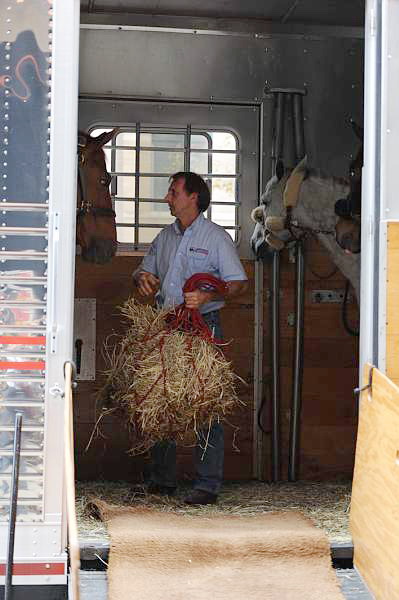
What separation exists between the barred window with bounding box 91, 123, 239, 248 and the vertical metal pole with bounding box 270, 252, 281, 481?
0.38m

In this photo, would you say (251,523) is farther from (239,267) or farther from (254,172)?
(254,172)

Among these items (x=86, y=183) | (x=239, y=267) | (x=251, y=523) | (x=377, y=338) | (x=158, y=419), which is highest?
(x=86, y=183)

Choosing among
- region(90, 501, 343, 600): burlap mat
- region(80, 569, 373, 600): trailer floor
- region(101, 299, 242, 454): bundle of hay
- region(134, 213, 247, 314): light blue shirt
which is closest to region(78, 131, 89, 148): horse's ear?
region(134, 213, 247, 314): light blue shirt

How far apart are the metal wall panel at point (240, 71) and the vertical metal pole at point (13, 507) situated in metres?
3.32

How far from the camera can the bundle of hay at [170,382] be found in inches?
209

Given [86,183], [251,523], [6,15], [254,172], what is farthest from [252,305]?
[6,15]

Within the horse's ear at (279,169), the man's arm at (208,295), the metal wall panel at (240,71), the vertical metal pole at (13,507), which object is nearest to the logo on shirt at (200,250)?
the man's arm at (208,295)

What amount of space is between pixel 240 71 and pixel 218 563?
367 cm

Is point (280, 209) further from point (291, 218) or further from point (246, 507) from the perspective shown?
point (246, 507)

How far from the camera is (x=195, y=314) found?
559 centimetres

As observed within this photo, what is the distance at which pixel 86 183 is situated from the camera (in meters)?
6.33

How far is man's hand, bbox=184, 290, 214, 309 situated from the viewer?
557cm

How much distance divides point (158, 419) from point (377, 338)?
136 cm

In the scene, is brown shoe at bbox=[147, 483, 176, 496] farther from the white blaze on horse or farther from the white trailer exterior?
the white blaze on horse
